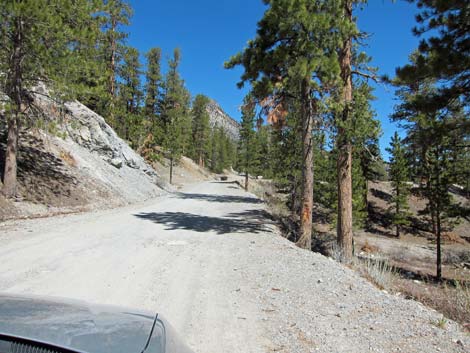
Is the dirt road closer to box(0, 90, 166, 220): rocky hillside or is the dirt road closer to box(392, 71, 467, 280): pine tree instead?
box(0, 90, 166, 220): rocky hillside

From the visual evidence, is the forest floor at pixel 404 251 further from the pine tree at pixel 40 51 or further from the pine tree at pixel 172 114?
the pine tree at pixel 172 114

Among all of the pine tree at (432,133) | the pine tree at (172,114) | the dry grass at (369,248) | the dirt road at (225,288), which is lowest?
the dry grass at (369,248)

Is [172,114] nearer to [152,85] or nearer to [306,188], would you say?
[152,85]

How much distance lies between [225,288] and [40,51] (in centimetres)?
902

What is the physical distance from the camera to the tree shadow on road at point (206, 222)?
1007cm

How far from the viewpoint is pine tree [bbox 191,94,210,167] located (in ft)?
209

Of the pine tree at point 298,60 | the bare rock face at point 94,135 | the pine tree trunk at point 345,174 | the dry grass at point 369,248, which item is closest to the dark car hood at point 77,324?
the pine tree at point 298,60

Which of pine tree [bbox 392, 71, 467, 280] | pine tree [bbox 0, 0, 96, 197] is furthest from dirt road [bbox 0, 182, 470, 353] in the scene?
pine tree [bbox 392, 71, 467, 280]

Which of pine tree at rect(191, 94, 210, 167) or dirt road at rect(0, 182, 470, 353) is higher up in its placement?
pine tree at rect(191, 94, 210, 167)

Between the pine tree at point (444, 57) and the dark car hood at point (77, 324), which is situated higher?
the pine tree at point (444, 57)

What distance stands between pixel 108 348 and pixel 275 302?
11.3ft

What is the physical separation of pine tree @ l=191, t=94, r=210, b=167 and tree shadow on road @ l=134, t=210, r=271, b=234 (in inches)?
2024

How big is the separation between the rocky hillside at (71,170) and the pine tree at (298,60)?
21.5ft

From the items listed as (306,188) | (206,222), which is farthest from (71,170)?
(306,188)
